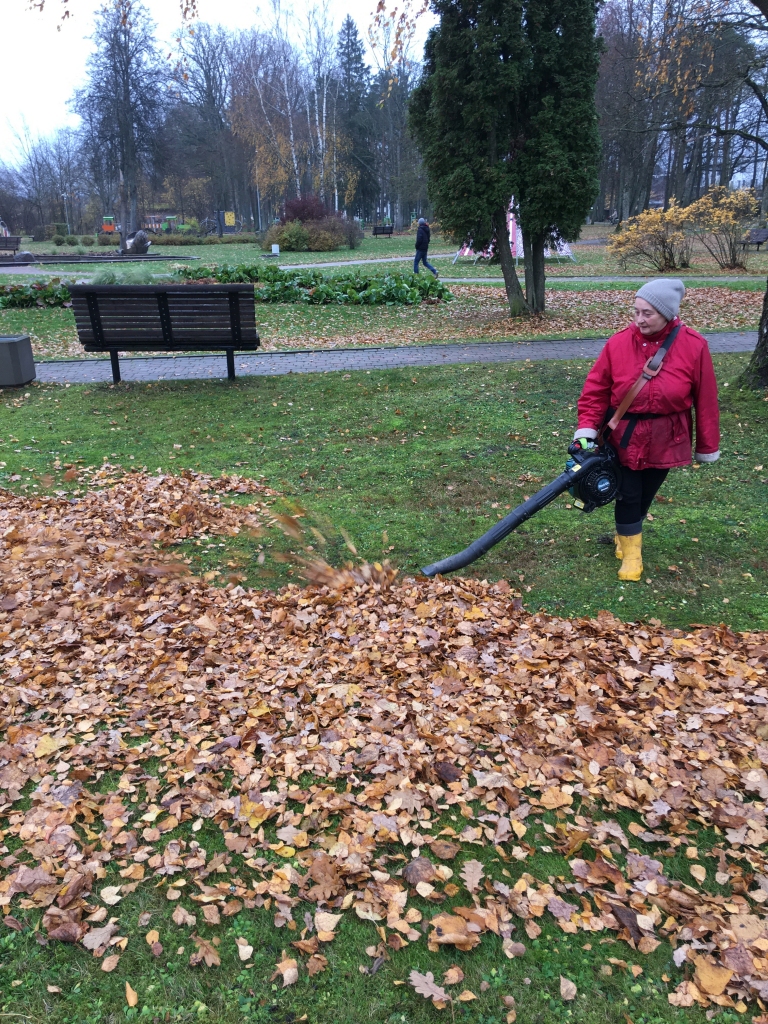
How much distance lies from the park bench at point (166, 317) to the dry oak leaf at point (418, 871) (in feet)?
25.8

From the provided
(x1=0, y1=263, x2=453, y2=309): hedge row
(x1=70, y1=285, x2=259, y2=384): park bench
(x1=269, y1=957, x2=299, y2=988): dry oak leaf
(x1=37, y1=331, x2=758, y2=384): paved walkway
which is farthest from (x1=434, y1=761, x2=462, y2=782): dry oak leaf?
(x1=0, y1=263, x2=453, y2=309): hedge row

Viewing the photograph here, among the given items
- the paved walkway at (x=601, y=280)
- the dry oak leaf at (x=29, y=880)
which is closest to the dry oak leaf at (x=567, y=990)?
the dry oak leaf at (x=29, y=880)

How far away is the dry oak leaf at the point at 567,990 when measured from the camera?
92.7 inches

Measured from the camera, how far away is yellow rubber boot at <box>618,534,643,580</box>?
4.94 metres

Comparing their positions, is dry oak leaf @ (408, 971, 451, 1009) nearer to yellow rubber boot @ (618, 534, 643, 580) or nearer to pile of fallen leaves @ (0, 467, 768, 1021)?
pile of fallen leaves @ (0, 467, 768, 1021)

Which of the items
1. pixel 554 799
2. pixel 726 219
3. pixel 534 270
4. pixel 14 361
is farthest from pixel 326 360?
pixel 726 219

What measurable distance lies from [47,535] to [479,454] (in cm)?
374

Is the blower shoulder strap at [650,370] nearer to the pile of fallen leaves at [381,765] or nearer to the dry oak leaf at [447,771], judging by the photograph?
the pile of fallen leaves at [381,765]

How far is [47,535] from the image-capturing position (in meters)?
5.68

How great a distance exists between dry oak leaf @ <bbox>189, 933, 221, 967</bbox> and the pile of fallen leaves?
0.4 inches

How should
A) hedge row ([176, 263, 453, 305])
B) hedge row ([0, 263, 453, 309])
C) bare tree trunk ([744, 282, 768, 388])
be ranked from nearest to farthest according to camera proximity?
bare tree trunk ([744, 282, 768, 388]) < hedge row ([0, 263, 453, 309]) < hedge row ([176, 263, 453, 305])

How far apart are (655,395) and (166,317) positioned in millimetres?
6950

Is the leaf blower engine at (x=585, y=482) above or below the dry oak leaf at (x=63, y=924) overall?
above

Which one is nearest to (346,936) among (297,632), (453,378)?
(297,632)
